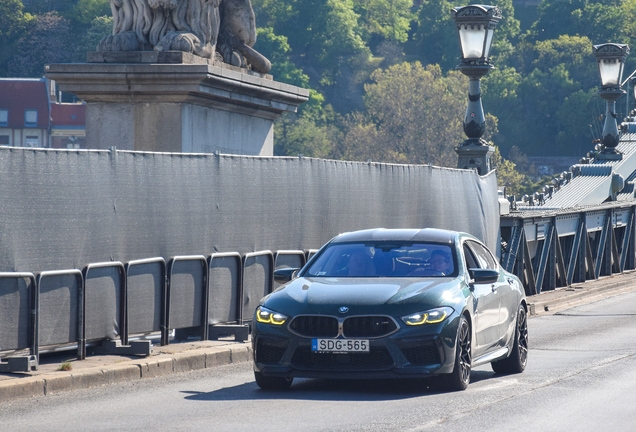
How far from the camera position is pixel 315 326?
1084 cm

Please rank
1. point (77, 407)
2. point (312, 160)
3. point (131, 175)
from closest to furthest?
point (77, 407)
point (131, 175)
point (312, 160)

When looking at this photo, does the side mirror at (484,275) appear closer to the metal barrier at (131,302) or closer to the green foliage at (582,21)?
the metal barrier at (131,302)

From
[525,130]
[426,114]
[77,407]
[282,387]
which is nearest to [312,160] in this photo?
[282,387]

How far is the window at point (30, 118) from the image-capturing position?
128 meters

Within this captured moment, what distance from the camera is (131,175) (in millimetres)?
13039

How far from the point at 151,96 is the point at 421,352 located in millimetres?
6548

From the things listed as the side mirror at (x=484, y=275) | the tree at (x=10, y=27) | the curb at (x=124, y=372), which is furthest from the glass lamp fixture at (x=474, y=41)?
the tree at (x=10, y=27)

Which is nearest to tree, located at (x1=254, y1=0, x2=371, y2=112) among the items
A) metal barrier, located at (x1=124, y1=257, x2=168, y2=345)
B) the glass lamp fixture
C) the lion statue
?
the glass lamp fixture

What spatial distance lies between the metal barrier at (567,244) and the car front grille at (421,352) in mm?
11803

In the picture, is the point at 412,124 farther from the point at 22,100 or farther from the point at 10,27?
the point at 10,27

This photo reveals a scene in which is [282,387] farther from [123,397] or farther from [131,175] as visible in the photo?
[131,175]

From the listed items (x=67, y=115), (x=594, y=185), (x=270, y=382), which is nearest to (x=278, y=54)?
(x=67, y=115)

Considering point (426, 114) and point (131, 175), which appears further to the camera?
point (426, 114)

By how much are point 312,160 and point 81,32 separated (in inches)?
5627
